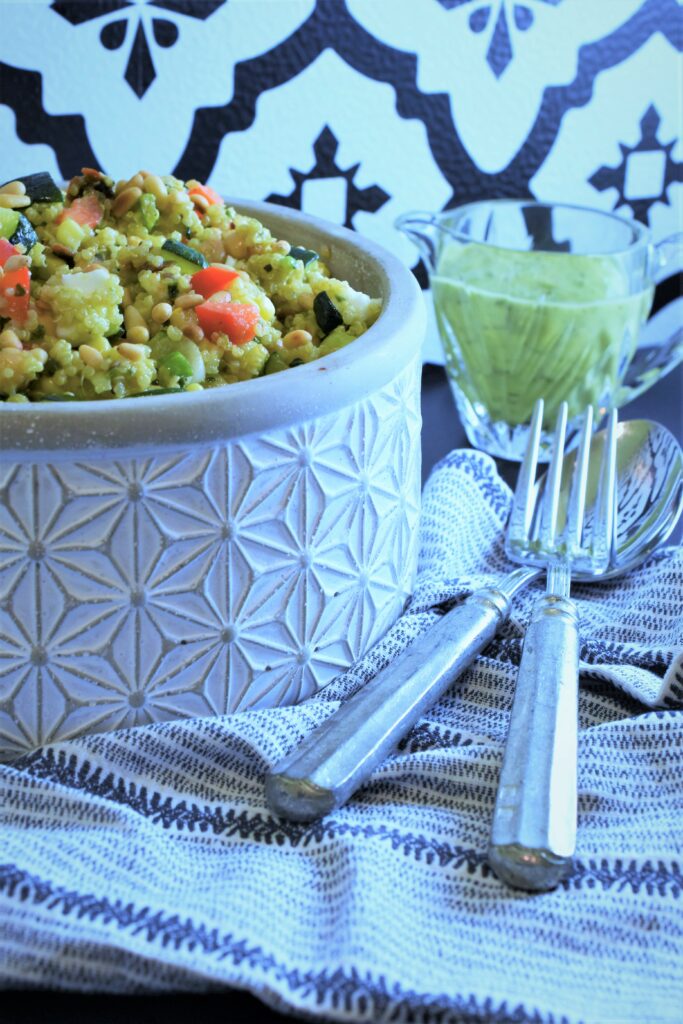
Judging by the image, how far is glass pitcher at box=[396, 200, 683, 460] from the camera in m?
1.10

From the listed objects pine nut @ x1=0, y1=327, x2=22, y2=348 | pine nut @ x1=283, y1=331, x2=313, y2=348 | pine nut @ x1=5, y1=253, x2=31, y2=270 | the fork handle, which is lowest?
the fork handle

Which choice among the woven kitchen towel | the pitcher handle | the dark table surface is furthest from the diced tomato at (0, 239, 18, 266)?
the pitcher handle

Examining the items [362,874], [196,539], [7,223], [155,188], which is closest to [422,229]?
[155,188]

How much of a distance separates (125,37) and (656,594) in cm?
63

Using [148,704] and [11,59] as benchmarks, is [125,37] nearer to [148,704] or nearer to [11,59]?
[11,59]

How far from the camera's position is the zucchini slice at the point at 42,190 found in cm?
81

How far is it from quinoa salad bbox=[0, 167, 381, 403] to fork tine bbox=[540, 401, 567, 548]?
9.4 inches

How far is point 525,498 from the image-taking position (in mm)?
966

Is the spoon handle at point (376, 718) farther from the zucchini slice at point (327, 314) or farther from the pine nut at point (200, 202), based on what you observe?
the pine nut at point (200, 202)

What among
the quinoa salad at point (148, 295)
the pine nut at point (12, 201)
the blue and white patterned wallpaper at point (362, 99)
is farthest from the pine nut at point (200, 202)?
the blue and white patterned wallpaper at point (362, 99)

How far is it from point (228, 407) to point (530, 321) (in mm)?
533

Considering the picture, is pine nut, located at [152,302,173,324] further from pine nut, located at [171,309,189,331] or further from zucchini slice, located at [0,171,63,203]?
zucchini slice, located at [0,171,63,203]

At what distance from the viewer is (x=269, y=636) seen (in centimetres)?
69

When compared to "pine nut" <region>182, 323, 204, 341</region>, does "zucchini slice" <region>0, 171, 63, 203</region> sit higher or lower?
higher
